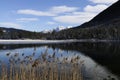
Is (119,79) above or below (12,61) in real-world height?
below

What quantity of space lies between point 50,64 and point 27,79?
3324mm

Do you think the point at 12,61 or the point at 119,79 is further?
the point at 119,79

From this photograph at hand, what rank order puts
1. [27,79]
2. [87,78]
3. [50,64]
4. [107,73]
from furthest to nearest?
[107,73]
[87,78]
[50,64]
[27,79]

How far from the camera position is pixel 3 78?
18.2m

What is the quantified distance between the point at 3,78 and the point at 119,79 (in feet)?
49.6

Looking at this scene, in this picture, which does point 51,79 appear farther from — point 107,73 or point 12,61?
point 107,73

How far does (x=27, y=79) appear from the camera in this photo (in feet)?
64.6

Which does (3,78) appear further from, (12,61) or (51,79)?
(51,79)

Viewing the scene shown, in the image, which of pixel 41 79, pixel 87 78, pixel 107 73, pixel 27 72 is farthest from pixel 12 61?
pixel 107 73

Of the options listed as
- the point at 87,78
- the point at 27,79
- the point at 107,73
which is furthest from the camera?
the point at 107,73

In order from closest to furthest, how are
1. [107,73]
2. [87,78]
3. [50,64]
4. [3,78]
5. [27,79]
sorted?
[3,78] → [27,79] → [50,64] → [87,78] → [107,73]

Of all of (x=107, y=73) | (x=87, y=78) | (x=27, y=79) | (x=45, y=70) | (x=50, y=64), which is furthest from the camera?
(x=107, y=73)

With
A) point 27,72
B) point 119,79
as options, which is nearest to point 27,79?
point 27,72

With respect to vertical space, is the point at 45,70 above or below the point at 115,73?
above
